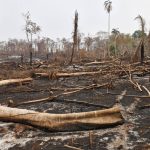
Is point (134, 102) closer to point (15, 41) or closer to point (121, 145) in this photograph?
point (121, 145)

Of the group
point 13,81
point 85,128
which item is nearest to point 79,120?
point 85,128

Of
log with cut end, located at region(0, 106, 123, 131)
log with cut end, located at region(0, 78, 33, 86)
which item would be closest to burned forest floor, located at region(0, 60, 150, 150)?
log with cut end, located at region(0, 106, 123, 131)

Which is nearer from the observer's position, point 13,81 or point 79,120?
point 79,120

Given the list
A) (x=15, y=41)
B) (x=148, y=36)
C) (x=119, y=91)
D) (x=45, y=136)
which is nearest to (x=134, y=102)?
(x=119, y=91)

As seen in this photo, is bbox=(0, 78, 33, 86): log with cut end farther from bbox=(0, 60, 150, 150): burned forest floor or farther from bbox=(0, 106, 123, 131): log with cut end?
bbox=(0, 106, 123, 131): log with cut end

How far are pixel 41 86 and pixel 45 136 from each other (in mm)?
7222

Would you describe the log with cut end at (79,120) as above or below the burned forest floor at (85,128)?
above

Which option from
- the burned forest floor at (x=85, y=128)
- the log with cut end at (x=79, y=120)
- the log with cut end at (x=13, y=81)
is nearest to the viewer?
the burned forest floor at (x=85, y=128)

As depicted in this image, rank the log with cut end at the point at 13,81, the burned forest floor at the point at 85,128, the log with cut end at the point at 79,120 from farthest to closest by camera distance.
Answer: the log with cut end at the point at 13,81 → the log with cut end at the point at 79,120 → the burned forest floor at the point at 85,128

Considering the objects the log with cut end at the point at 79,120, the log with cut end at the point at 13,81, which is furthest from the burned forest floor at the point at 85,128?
the log with cut end at the point at 13,81

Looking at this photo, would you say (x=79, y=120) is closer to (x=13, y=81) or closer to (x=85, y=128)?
(x=85, y=128)

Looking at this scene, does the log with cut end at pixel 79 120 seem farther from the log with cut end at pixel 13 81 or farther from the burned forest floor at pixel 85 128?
the log with cut end at pixel 13 81

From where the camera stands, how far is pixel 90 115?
21.2 ft

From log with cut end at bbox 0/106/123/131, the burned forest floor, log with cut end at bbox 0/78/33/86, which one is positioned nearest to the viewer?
the burned forest floor
